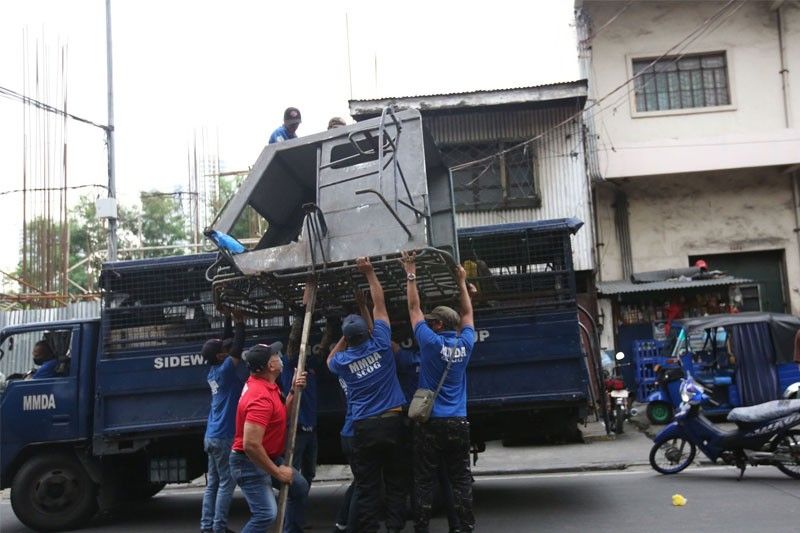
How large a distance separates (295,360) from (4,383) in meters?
3.27

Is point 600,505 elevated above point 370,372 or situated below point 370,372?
below

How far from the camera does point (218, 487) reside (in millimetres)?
6148

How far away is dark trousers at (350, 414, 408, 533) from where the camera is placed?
17.9 feet

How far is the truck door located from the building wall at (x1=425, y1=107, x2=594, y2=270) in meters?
7.82

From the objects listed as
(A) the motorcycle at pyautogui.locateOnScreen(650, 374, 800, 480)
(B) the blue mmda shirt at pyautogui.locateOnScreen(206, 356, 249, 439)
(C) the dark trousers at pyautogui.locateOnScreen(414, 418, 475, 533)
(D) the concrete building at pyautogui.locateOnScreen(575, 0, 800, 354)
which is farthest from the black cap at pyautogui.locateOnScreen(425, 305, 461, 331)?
Result: (D) the concrete building at pyautogui.locateOnScreen(575, 0, 800, 354)

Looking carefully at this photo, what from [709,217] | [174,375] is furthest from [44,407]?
[709,217]

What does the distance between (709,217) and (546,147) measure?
405 centimetres

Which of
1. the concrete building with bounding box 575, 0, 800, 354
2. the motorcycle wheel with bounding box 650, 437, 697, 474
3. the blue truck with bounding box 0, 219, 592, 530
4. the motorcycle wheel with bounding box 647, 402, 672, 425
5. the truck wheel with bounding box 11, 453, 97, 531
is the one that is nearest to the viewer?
the blue truck with bounding box 0, 219, 592, 530

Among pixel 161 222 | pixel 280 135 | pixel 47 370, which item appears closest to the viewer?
pixel 280 135

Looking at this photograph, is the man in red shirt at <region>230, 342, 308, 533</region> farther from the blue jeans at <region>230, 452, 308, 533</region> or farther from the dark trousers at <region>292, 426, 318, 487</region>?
the dark trousers at <region>292, 426, 318, 487</region>

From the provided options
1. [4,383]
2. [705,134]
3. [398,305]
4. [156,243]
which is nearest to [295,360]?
[398,305]

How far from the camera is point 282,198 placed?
677 centimetres

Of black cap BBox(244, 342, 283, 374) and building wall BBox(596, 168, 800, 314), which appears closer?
black cap BBox(244, 342, 283, 374)

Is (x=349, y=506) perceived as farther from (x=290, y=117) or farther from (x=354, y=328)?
(x=290, y=117)
